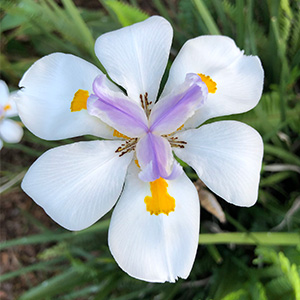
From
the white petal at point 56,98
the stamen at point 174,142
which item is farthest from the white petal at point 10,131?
the stamen at point 174,142

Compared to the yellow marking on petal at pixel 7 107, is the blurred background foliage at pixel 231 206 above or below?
below

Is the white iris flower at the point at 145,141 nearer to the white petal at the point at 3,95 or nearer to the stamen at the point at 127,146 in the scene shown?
the stamen at the point at 127,146

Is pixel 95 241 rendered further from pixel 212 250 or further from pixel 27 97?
pixel 27 97

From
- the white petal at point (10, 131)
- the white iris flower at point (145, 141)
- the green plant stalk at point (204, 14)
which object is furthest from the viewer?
the white petal at point (10, 131)

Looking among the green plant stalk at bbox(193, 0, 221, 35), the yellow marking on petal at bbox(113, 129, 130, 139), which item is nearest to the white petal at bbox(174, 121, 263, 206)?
the yellow marking on petal at bbox(113, 129, 130, 139)

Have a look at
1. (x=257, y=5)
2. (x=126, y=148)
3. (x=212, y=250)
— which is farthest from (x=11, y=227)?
(x=257, y=5)

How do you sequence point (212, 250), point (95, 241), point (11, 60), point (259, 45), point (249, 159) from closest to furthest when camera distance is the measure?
point (249, 159), point (212, 250), point (259, 45), point (95, 241), point (11, 60)

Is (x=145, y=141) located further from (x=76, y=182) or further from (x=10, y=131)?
(x=10, y=131)
